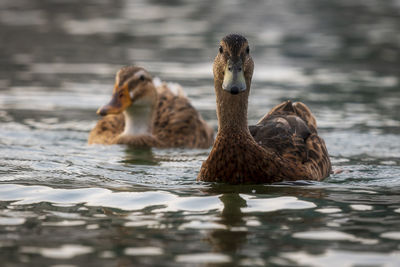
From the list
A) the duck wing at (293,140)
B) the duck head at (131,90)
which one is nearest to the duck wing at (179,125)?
the duck head at (131,90)

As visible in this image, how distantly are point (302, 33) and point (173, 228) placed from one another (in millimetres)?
15897

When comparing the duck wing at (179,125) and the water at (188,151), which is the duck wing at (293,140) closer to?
the water at (188,151)

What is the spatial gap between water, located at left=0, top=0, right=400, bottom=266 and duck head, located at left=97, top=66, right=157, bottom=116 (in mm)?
642

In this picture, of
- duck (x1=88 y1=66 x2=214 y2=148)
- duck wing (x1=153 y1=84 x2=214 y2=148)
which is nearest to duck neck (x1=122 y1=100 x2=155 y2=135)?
duck (x1=88 y1=66 x2=214 y2=148)

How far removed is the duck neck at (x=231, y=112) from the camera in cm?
821

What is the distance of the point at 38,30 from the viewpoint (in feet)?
73.3

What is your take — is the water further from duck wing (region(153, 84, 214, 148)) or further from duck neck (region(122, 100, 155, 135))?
duck neck (region(122, 100, 155, 135))

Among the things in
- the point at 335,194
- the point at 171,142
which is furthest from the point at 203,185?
the point at 171,142

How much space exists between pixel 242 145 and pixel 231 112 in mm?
404

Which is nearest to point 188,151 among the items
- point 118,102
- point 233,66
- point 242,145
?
point 118,102

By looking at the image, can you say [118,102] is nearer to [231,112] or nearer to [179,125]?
[179,125]

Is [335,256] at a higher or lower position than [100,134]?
lower

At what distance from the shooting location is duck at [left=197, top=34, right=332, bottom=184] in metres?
7.98

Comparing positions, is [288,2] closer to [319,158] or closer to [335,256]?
[319,158]
